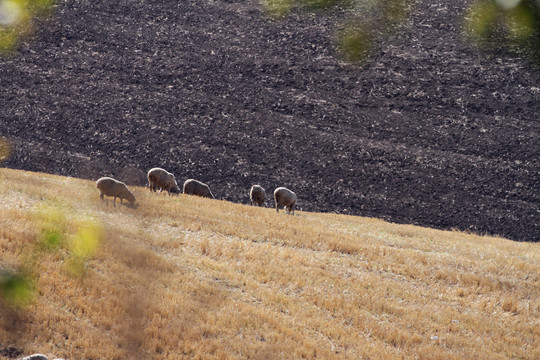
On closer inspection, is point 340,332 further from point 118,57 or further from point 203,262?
point 118,57

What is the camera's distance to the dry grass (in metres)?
10.3

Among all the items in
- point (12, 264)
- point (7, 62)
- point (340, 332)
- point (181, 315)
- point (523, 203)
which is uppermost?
point (12, 264)

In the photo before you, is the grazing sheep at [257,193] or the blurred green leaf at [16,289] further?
the grazing sheep at [257,193]

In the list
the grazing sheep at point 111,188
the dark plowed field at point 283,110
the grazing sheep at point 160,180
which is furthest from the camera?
the dark plowed field at point 283,110

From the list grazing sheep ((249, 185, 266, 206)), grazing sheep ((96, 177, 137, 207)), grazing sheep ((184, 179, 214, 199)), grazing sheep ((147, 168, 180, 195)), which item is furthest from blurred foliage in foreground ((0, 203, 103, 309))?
grazing sheep ((249, 185, 266, 206))

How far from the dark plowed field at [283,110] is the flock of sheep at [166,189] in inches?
215

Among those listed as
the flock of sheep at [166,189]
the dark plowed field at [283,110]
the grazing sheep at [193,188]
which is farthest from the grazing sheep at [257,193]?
the dark plowed field at [283,110]

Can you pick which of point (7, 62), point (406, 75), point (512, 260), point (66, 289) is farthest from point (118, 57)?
point (66, 289)

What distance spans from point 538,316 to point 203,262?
29.9 feet

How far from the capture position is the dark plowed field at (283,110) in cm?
4000

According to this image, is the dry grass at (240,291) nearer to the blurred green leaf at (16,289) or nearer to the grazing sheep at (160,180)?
the blurred green leaf at (16,289)

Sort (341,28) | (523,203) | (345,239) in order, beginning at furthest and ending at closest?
(341,28)
(523,203)
(345,239)

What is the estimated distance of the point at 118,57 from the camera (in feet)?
172

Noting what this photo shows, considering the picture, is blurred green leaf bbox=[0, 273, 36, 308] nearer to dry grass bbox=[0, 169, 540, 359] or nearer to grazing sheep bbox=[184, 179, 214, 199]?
dry grass bbox=[0, 169, 540, 359]
